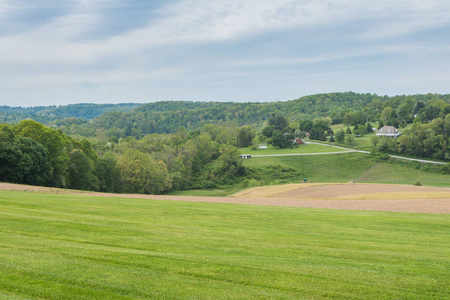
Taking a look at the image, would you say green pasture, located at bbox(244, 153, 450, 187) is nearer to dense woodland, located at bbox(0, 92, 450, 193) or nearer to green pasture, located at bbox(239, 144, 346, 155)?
dense woodland, located at bbox(0, 92, 450, 193)

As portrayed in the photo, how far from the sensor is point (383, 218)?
23.3 metres

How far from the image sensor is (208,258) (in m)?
11.5

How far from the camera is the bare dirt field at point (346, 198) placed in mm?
30297

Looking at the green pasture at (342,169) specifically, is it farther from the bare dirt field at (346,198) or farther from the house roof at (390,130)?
the house roof at (390,130)

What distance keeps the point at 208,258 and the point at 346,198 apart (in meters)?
33.5

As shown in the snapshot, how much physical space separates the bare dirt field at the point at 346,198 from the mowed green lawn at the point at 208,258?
10.3m

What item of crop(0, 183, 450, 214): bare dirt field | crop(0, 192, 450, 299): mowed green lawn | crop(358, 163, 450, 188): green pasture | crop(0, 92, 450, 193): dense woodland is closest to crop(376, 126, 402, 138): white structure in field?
crop(0, 92, 450, 193): dense woodland

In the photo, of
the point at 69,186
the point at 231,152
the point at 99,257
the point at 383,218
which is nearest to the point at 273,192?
the point at 383,218

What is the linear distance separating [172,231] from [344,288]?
8563 millimetres

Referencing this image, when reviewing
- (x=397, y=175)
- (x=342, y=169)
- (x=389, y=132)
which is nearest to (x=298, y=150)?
(x=342, y=169)

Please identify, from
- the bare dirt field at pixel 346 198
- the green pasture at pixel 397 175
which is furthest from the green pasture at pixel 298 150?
the bare dirt field at pixel 346 198

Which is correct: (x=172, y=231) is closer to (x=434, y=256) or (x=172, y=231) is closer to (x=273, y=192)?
(x=434, y=256)

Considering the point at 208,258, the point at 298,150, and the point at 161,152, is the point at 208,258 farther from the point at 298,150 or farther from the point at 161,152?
the point at 298,150

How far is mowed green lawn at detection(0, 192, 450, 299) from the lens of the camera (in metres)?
8.98
